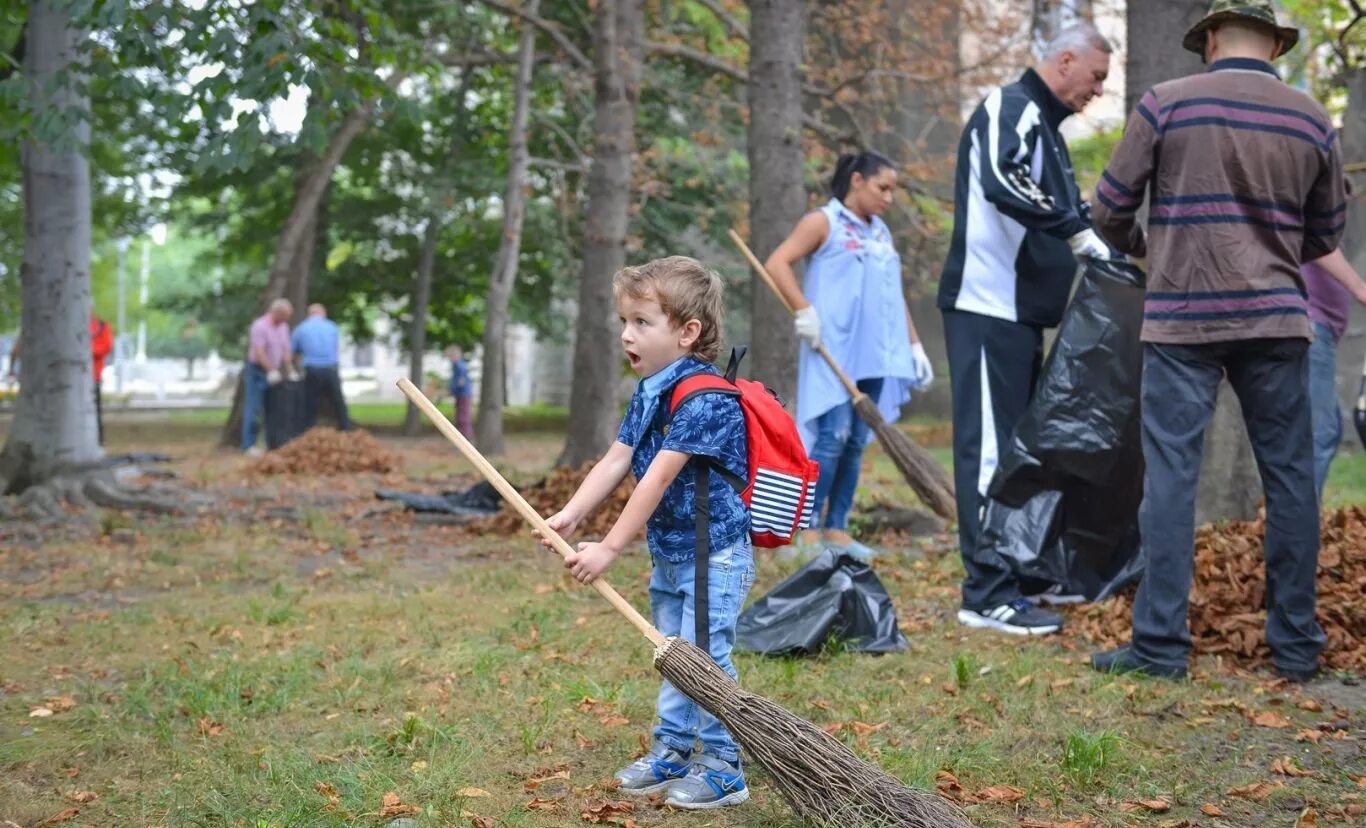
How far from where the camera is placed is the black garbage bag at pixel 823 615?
5.36 m

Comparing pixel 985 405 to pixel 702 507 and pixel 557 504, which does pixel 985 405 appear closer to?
pixel 702 507

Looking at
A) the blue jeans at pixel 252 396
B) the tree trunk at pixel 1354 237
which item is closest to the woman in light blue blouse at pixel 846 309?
the tree trunk at pixel 1354 237

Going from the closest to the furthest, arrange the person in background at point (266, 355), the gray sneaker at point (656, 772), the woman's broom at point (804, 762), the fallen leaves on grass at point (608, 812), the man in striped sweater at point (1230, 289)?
the woman's broom at point (804, 762) < the fallen leaves on grass at point (608, 812) < the gray sneaker at point (656, 772) < the man in striped sweater at point (1230, 289) < the person in background at point (266, 355)

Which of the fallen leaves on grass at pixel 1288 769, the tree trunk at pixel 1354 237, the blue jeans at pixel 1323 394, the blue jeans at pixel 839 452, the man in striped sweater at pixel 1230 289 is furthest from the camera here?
the tree trunk at pixel 1354 237

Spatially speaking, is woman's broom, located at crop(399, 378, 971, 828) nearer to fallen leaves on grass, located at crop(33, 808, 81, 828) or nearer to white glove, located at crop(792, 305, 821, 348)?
fallen leaves on grass, located at crop(33, 808, 81, 828)

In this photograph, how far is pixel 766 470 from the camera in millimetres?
3725

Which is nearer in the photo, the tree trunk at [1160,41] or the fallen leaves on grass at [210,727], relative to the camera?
the fallen leaves on grass at [210,727]

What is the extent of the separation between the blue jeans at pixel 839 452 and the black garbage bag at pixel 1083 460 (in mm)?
1592

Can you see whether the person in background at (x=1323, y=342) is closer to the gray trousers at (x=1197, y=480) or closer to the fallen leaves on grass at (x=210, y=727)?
the gray trousers at (x=1197, y=480)

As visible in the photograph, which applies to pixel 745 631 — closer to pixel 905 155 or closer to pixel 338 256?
pixel 905 155

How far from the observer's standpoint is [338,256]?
27484mm

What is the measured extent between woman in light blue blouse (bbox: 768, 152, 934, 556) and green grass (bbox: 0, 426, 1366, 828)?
81 cm

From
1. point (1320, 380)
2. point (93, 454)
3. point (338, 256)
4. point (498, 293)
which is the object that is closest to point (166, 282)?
point (338, 256)

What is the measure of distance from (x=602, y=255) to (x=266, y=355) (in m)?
7.25
